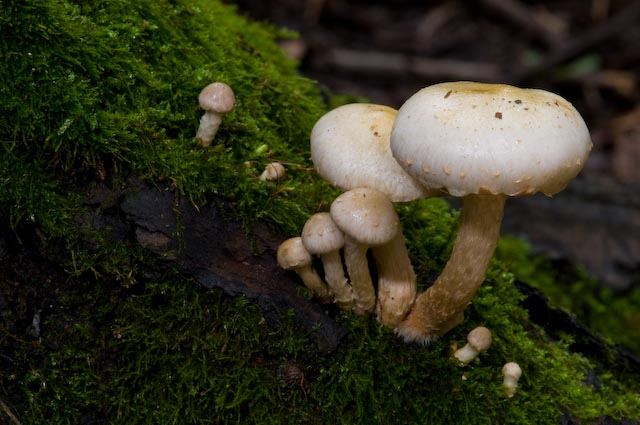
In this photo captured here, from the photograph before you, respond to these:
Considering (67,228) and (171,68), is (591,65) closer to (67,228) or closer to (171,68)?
(171,68)

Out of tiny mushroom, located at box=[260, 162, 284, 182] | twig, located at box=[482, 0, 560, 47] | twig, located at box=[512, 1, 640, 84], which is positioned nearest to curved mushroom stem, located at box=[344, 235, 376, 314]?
tiny mushroom, located at box=[260, 162, 284, 182]

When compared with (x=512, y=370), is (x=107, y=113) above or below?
above

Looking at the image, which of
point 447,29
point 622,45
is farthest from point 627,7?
point 447,29

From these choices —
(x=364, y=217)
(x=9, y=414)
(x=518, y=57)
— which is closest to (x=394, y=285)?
(x=364, y=217)

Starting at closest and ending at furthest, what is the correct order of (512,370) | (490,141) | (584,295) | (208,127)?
(490,141)
(512,370)
(208,127)
(584,295)

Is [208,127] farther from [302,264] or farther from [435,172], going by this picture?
[435,172]

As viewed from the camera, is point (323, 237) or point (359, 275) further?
point (359, 275)
